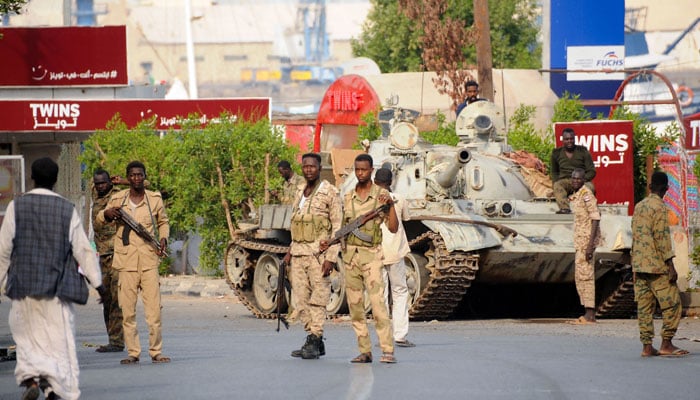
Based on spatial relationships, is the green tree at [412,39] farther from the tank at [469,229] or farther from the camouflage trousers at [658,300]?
the camouflage trousers at [658,300]

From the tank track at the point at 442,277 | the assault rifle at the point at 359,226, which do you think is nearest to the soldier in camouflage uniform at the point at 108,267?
the assault rifle at the point at 359,226

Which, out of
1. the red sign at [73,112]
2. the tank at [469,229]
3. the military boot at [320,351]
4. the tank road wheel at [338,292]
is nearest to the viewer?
A: the military boot at [320,351]

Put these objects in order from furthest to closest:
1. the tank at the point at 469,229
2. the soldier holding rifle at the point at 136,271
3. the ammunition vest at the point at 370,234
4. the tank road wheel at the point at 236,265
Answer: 1. the tank road wheel at the point at 236,265
2. the tank at the point at 469,229
3. the soldier holding rifle at the point at 136,271
4. the ammunition vest at the point at 370,234

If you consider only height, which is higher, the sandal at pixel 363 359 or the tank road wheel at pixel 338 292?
the sandal at pixel 363 359

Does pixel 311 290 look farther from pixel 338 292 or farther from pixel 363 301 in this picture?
pixel 338 292

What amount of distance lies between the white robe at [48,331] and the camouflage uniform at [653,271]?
17.4 ft

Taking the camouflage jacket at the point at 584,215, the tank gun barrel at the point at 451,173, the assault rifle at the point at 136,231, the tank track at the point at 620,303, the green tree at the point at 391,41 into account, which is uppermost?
the green tree at the point at 391,41

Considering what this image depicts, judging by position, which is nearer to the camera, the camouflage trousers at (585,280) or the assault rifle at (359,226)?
the assault rifle at (359,226)

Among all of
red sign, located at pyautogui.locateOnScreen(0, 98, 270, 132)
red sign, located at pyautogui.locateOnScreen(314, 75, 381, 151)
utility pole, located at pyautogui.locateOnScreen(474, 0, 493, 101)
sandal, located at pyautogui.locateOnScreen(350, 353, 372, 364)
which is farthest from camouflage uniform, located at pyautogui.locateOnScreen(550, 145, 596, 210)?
red sign, located at pyautogui.locateOnScreen(0, 98, 270, 132)

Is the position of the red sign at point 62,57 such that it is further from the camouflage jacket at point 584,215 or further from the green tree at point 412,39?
the camouflage jacket at point 584,215

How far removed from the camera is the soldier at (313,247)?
12586 mm

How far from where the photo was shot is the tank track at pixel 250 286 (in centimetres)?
2070

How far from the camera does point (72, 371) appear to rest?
9.31 metres

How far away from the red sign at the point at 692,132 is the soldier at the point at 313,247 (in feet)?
31.8
